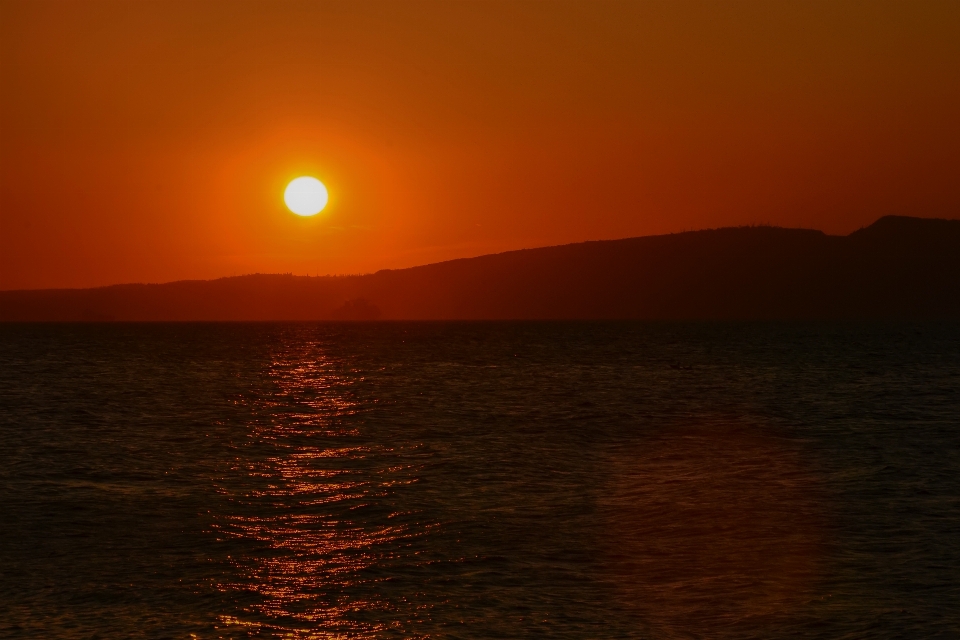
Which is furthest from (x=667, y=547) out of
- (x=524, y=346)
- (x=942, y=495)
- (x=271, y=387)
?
(x=524, y=346)

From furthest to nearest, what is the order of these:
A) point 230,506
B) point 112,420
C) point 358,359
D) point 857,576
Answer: point 358,359, point 112,420, point 230,506, point 857,576

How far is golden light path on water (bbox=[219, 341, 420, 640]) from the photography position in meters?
16.7

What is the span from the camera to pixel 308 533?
75.6 feet

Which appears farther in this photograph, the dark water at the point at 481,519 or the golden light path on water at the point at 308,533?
the dark water at the point at 481,519

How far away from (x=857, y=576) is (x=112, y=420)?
38198mm

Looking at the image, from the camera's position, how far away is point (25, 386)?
70375mm

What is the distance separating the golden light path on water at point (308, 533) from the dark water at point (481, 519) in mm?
88

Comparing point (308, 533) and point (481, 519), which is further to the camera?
point (481, 519)

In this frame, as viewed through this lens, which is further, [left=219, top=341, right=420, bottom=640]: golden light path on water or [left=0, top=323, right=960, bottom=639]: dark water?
[left=0, top=323, right=960, bottom=639]: dark water

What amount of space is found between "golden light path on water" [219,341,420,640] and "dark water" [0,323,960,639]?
3.5 inches

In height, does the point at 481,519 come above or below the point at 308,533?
below

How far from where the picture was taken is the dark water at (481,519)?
55.5ft

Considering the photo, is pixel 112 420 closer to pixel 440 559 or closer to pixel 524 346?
pixel 440 559

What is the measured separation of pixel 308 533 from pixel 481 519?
407 centimetres
